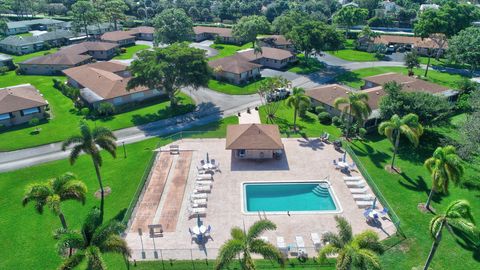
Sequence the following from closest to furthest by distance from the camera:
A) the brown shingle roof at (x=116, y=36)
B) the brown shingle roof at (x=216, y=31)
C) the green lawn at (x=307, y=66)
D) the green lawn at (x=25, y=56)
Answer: the green lawn at (x=307, y=66) < the green lawn at (x=25, y=56) < the brown shingle roof at (x=116, y=36) < the brown shingle roof at (x=216, y=31)

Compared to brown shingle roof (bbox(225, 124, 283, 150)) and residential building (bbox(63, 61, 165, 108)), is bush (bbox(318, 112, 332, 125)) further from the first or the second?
residential building (bbox(63, 61, 165, 108))

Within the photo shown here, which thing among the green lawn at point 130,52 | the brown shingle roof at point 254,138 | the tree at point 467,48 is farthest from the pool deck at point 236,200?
the green lawn at point 130,52

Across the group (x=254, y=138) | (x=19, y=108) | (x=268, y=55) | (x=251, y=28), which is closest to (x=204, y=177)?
(x=254, y=138)

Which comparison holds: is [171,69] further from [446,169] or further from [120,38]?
[120,38]

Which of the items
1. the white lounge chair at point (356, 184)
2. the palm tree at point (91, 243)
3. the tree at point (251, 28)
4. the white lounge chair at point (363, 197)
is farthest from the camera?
Result: the tree at point (251, 28)

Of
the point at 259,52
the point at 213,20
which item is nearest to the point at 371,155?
the point at 259,52

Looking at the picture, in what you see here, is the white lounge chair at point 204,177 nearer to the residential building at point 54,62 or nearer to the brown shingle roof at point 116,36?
the residential building at point 54,62

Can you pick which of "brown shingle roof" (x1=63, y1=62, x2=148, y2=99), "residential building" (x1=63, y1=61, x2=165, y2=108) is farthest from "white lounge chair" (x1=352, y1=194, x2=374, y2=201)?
"brown shingle roof" (x1=63, y1=62, x2=148, y2=99)
